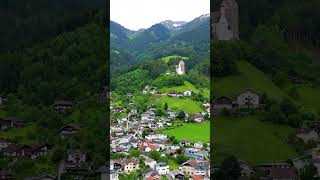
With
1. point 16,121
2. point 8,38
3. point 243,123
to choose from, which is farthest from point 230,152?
point 8,38

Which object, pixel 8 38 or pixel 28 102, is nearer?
pixel 28 102

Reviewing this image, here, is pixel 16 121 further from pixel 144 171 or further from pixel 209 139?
pixel 209 139

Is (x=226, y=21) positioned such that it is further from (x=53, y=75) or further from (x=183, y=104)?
(x=53, y=75)

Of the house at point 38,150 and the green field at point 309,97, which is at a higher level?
the green field at point 309,97

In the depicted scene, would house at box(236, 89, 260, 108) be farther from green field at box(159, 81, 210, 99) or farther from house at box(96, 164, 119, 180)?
house at box(96, 164, 119, 180)

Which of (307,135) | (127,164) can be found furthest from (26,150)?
(307,135)

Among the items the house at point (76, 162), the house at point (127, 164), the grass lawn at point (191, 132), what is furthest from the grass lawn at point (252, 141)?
the house at point (76, 162)

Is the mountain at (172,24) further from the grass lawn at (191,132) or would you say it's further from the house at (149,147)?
the house at (149,147)
